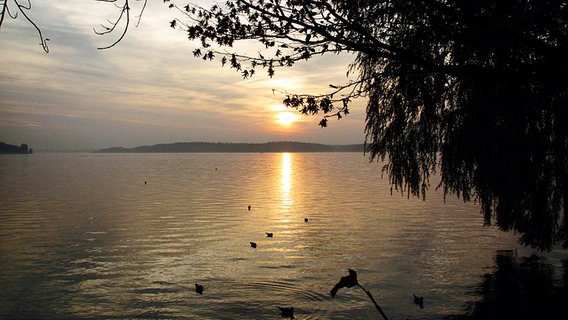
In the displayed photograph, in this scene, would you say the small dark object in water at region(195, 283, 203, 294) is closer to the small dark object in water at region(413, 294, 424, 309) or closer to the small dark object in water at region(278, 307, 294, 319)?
the small dark object in water at region(278, 307, 294, 319)

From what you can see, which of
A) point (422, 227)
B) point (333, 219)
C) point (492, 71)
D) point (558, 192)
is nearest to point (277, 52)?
point (492, 71)

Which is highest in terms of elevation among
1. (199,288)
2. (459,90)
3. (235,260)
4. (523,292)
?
(459,90)

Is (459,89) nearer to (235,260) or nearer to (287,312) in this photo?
(287,312)

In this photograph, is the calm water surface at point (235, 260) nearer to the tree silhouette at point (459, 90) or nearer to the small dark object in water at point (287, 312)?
the small dark object in water at point (287, 312)

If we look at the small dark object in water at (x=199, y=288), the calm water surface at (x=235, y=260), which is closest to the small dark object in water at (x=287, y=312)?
the calm water surface at (x=235, y=260)

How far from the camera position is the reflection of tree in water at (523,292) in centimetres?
1027

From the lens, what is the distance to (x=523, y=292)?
12.0m

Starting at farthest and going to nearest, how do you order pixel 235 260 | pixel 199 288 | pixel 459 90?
1. pixel 235 260
2. pixel 199 288
3. pixel 459 90

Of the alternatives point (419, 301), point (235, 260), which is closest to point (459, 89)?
point (419, 301)

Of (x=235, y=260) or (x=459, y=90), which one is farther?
(x=235, y=260)

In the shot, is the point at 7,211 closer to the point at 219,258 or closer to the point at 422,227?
the point at 219,258

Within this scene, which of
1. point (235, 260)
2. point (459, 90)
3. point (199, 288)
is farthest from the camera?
point (235, 260)

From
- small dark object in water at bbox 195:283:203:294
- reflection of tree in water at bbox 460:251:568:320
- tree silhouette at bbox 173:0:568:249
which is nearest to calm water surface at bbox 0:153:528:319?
small dark object in water at bbox 195:283:203:294

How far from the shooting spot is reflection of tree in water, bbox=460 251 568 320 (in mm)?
10273
